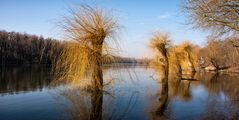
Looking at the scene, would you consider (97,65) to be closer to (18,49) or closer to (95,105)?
(95,105)

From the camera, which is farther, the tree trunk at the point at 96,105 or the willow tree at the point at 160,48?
the willow tree at the point at 160,48

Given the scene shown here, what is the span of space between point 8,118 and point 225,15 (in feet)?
27.5

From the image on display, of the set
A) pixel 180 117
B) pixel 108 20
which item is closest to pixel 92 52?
pixel 108 20

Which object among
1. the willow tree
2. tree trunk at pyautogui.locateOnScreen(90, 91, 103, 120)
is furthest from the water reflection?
the willow tree

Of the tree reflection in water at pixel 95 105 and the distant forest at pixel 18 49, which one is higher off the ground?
the distant forest at pixel 18 49

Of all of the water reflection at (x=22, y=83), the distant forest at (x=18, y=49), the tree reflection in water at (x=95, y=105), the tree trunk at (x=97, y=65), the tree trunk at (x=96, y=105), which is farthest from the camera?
the distant forest at (x=18, y=49)

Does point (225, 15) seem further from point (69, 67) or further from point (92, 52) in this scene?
point (69, 67)

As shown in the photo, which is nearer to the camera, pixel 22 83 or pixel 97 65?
pixel 97 65

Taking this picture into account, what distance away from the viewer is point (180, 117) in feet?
32.4

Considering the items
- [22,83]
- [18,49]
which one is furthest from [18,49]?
[22,83]

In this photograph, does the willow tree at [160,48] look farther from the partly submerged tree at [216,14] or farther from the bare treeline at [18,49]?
the bare treeline at [18,49]

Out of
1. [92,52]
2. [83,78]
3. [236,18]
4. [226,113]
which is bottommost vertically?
[226,113]

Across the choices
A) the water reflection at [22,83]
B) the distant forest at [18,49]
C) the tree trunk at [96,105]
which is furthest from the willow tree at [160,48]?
the distant forest at [18,49]

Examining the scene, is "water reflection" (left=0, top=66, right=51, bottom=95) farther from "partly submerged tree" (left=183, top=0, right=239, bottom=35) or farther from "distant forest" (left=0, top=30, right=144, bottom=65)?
"distant forest" (left=0, top=30, right=144, bottom=65)
